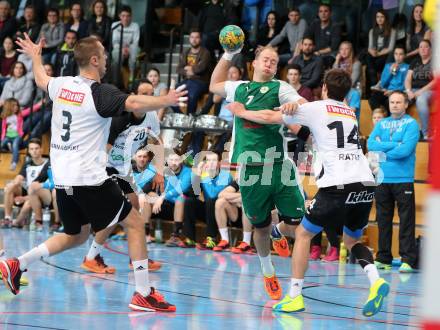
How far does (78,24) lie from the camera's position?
1748 centimetres

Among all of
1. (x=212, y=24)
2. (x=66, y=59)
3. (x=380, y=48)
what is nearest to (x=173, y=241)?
(x=380, y=48)

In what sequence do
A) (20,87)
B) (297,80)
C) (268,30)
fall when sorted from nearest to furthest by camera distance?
(297,80) → (268,30) → (20,87)

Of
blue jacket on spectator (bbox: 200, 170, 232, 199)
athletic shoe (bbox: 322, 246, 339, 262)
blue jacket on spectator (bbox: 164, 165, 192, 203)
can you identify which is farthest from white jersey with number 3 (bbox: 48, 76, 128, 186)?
blue jacket on spectator (bbox: 164, 165, 192, 203)

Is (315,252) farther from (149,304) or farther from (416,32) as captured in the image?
(149,304)

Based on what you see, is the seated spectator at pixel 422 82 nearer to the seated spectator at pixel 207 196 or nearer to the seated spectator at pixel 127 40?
the seated spectator at pixel 207 196

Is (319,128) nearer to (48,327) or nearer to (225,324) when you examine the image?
(225,324)

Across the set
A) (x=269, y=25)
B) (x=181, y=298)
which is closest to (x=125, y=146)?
(x=181, y=298)

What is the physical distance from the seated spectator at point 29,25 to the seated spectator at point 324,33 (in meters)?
6.49

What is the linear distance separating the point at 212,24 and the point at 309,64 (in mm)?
3033

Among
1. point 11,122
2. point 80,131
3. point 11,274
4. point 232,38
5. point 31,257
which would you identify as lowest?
point 11,274

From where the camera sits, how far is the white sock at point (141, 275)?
6.32 meters

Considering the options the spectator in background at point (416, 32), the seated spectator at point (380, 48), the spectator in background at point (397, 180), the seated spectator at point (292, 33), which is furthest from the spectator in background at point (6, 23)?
the spectator in background at point (397, 180)

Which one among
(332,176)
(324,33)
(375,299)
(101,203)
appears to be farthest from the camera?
(324,33)

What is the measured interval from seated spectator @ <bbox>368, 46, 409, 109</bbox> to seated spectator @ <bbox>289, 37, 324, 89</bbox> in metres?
0.94
